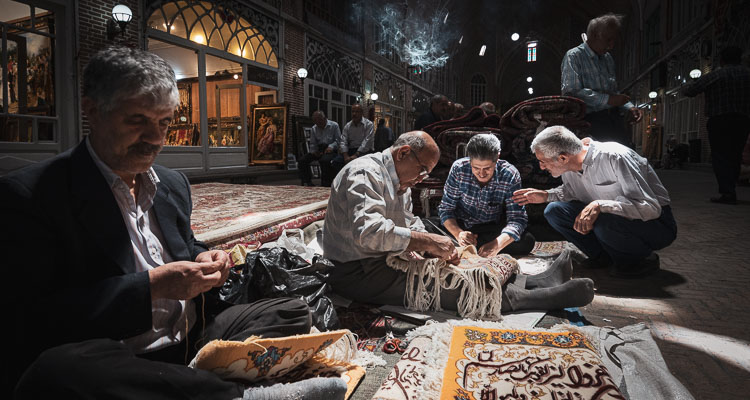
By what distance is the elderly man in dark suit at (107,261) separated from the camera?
1.06 metres

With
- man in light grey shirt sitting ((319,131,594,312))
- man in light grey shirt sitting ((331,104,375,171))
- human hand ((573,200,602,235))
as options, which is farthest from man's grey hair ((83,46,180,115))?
man in light grey shirt sitting ((331,104,375,171))

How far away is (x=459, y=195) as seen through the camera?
377 cm

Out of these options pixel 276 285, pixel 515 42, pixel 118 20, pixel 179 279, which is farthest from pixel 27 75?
pixel 515 42

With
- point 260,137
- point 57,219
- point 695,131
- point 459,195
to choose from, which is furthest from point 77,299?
point 695,131

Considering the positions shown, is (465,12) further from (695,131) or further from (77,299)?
(77,299)

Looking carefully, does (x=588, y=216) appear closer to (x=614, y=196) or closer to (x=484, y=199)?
(x=614, y=196)

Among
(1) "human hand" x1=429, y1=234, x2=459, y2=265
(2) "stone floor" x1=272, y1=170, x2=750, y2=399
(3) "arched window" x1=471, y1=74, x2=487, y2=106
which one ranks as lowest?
(2) "stone floor" x1=272, y1=170, x2=750, y2=399

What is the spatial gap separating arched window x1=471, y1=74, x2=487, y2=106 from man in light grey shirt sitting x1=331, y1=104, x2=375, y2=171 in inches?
1082

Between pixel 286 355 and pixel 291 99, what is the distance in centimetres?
1139

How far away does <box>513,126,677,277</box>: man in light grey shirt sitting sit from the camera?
3.00 metres

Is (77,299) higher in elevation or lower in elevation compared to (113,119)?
lower

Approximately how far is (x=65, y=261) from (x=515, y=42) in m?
36.2

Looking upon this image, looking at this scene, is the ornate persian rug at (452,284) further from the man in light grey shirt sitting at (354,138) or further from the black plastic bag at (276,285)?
the man in light grey shirt sitting at (354,138)

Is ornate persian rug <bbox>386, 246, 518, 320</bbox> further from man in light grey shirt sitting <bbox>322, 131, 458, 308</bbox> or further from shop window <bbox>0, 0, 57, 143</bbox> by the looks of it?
shop window <bbox>0, 0, 57, 143</bbox>
